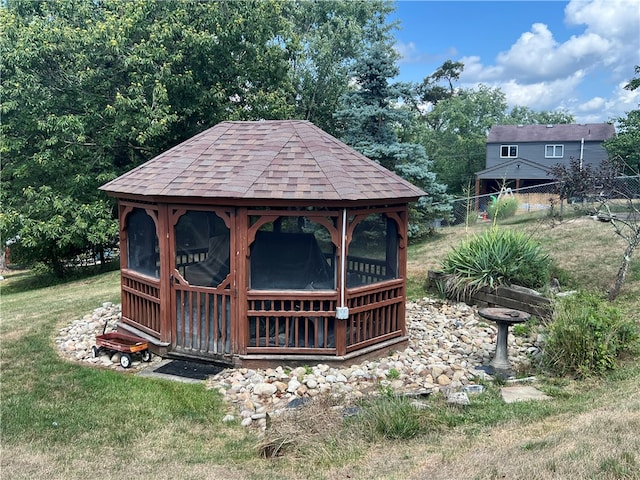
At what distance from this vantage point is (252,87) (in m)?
17.9

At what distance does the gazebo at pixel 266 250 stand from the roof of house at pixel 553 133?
30965mm

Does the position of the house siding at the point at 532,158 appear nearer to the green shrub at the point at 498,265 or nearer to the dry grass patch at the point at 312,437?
the green shrub at the point at 498,265

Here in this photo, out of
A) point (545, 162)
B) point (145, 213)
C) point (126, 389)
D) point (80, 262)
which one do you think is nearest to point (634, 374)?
point (126, 389)

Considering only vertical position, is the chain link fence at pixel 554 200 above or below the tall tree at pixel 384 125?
below

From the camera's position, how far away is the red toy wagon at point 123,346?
7.00 m

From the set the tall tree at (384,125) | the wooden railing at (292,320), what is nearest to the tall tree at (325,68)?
the tall tree at (384,125)

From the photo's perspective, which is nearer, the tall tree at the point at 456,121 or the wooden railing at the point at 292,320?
the wooden railing at the point at 292,320

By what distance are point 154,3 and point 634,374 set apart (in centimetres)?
1552

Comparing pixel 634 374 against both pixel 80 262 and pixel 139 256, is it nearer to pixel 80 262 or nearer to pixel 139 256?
pixel 139 256

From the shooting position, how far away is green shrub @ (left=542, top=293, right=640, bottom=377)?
6168mm

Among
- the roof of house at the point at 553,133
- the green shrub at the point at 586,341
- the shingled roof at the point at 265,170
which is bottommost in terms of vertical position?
the green shrub at the point at 586,341

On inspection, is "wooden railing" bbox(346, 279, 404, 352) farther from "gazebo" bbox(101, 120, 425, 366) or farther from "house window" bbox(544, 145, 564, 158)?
"house window" bbox(544, 145, 564, 158)

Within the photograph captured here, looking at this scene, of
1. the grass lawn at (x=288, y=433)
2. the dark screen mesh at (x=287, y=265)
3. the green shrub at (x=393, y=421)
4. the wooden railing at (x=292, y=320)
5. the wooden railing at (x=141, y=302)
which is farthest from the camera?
the wooden railing at (x=141, y=302)

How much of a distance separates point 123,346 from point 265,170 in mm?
2890
